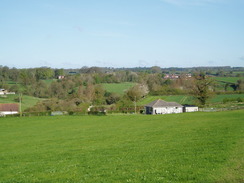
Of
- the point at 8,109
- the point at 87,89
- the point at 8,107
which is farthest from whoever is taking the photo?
the point at 87,89

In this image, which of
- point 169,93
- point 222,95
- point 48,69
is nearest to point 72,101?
point 169,93

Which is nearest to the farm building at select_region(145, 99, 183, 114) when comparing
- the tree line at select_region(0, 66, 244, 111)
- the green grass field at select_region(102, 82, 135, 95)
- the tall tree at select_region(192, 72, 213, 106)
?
the tall tree at select_region(192, 72, 213, 106)

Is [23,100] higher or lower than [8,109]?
higher

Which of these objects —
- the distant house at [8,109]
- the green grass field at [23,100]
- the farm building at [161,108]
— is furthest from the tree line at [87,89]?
the farm building at [161,108]

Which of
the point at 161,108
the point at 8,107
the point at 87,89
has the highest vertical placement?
the point at 87,89

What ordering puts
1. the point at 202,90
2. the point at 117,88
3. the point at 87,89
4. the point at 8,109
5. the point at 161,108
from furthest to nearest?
the point at 117,88
the point at 87,89
the point at 8,109
the point at 202,90
the point at 161,108

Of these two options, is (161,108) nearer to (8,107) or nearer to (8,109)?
(8,109)

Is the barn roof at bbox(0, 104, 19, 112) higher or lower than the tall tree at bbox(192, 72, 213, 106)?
lower

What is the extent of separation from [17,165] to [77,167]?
4.97 m

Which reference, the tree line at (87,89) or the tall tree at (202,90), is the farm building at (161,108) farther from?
the tree line at (87,89)

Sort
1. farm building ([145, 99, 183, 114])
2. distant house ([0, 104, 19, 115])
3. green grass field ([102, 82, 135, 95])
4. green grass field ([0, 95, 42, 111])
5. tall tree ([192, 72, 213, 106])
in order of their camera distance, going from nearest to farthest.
Result: farm building ([145, 99, 183, 114])
tall tree ([192, 72, 213, 106])
distant house ([0, 104, 19, 115])
green grass field ([0, 95, 42, 111])
green grass field ([102, 82, 135, 95])

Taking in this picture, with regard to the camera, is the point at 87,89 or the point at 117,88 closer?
the point at 87,89

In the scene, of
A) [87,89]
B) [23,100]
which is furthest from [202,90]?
[23,100]

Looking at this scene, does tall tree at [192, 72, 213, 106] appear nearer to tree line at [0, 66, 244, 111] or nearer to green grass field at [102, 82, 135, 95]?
tree line at [0, 66, 244, 111]
